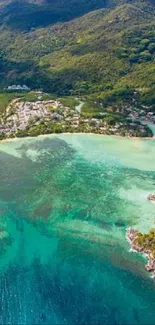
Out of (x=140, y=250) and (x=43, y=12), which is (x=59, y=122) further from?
(x=43, y=12)

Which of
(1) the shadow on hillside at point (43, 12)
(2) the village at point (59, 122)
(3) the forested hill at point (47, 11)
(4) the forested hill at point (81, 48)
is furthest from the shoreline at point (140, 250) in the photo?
(1) the shadow on hillside at point (43, 12)

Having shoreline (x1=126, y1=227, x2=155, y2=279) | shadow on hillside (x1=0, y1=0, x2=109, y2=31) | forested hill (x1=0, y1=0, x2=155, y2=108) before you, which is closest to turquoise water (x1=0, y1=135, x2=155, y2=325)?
shoreline (x1=126, y1=227, x2=155, y2=279)

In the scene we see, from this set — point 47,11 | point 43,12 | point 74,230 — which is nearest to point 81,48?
point 43,12

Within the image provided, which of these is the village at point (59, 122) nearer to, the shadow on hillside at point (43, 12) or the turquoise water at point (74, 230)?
the turquoise water at point (74, 230)

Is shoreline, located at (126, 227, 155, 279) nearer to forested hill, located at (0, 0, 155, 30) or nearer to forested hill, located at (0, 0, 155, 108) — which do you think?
forested hill, located at (0, 0, 155, 108)

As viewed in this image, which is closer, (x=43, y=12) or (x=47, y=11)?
(x=43, y=12)
